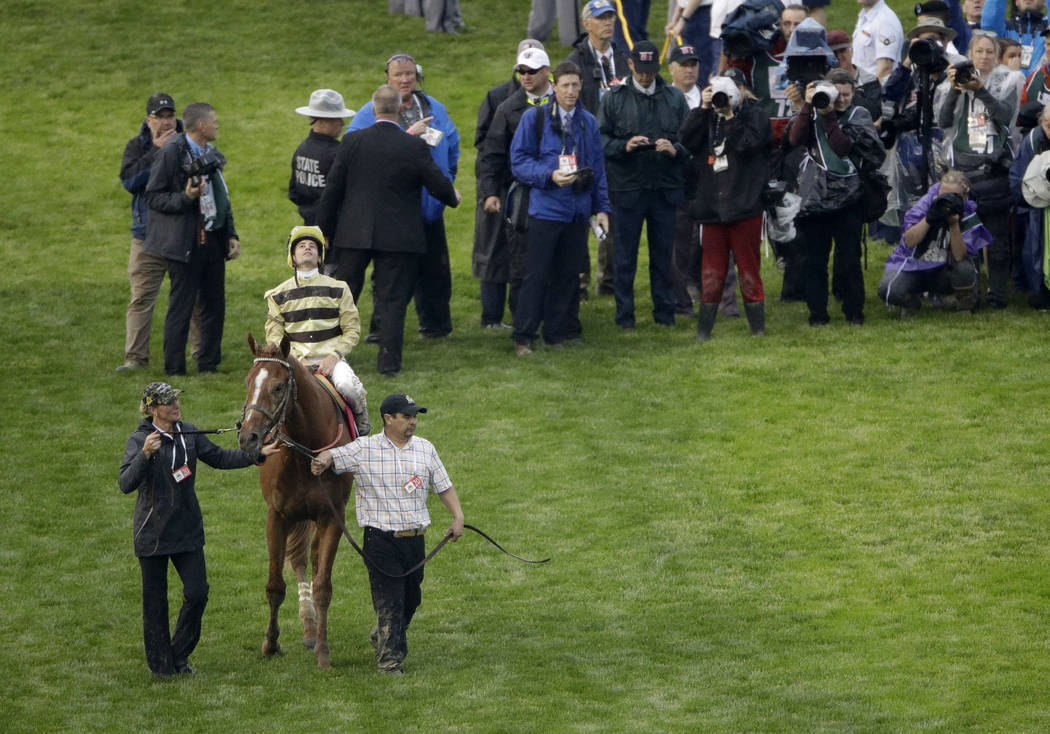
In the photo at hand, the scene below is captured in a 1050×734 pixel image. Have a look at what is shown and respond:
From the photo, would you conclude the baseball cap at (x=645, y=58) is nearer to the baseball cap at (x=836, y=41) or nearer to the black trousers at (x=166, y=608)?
the baseball cap at (x=836, y=41)

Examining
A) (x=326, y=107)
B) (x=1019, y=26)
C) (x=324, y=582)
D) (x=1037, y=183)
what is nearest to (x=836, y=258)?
(x=1037, y=183)

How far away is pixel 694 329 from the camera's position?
628 inches

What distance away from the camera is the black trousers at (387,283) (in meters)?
14.5

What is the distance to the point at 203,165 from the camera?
14.4m

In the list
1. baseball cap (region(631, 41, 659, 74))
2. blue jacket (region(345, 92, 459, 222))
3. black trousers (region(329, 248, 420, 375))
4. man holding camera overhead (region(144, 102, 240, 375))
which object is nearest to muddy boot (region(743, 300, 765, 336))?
baseball cap (region(631, 41, 659, 74))

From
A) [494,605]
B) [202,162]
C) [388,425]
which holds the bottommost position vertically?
[494,605]

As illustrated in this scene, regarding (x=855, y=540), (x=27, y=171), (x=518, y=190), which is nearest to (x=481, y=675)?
(x=855, y=540)

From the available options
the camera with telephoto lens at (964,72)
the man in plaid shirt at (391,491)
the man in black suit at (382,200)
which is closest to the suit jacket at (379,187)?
the man in black suit at (382,200)

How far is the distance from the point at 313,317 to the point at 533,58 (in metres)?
5.28

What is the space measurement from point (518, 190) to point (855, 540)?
16.5 feet

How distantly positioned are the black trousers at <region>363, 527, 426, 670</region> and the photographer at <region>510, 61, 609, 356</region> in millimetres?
5776

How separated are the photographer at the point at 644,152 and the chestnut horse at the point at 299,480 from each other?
6247 millimetres

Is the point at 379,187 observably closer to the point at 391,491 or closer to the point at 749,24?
the point at 749,24

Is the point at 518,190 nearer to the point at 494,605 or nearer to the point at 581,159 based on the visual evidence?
the point at 581,159
